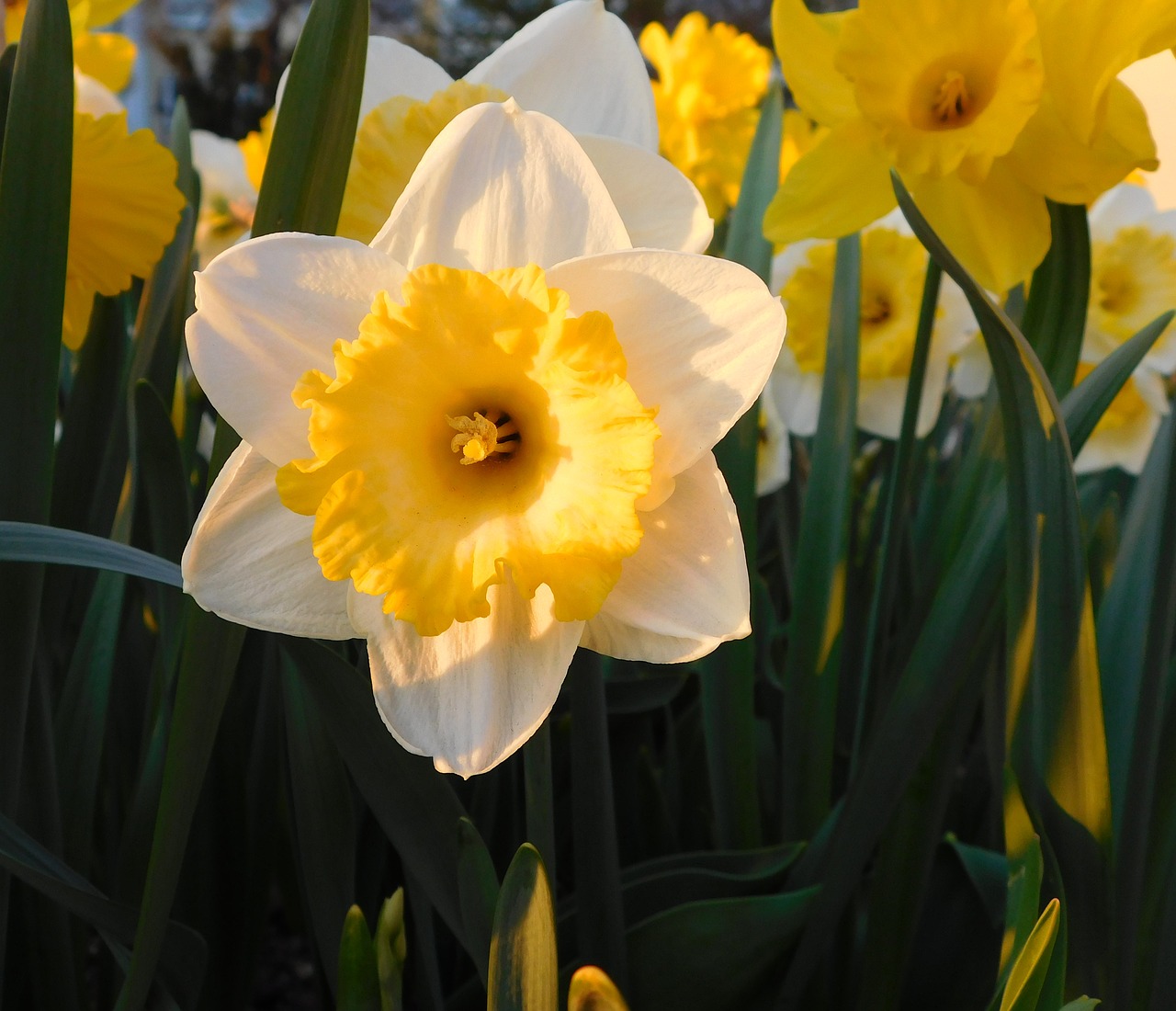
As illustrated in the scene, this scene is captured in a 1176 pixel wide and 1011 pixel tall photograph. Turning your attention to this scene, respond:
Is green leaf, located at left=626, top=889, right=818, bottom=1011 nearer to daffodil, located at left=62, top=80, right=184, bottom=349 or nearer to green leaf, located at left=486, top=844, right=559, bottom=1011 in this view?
green leaf, located at left=486, top=844, right=559, bottom=1011

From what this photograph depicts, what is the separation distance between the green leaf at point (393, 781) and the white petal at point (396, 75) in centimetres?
31

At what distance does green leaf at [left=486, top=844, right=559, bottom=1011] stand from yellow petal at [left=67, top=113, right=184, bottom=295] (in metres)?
0.47

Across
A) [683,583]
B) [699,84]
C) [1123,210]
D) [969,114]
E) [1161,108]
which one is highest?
[1161,108]

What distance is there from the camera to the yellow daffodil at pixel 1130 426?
117 cm

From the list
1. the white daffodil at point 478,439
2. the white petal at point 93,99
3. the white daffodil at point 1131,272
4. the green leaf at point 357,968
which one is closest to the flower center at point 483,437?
the white daffodil at point 478,439

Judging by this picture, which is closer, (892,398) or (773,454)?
(892,398)

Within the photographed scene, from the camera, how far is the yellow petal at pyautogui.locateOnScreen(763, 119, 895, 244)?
672 millimetres

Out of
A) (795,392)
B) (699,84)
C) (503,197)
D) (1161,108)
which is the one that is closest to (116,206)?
(503,197)

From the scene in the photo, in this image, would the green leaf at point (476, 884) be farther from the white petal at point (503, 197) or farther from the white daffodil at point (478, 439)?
the white petal at point (503, 197)

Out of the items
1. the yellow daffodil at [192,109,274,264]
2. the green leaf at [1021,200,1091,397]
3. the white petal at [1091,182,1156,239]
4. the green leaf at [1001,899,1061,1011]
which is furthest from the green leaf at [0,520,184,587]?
the white petal at [1091,182,1156,239]

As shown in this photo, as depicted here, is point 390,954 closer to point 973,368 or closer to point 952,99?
point 952,99

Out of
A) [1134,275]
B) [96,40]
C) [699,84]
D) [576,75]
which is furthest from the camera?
[699,84]

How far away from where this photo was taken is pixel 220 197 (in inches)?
55.7

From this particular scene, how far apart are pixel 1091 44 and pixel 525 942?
0.56 metres
